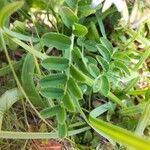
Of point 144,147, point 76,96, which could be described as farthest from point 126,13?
point 144,147

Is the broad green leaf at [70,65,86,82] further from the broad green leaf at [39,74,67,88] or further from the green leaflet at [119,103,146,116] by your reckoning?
the green leaflet at [119,103,146,116]

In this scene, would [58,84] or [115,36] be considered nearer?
[58,84]

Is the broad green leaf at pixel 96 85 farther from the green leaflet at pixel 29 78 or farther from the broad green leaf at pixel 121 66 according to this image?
the green leaflet at pixel 29 78

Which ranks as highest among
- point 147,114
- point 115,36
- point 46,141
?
point 115,36

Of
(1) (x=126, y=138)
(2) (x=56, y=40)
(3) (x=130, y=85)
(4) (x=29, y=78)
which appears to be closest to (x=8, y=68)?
(4) (x=29, y=78)

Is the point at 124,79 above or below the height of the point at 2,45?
below

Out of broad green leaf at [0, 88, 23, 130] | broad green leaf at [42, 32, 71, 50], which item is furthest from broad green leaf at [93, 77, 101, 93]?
broad green leaf at [0, 88, 23, 130]

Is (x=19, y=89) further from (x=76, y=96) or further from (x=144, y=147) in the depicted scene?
(x=144, y=147)

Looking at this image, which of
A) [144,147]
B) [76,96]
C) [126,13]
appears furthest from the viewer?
[126,13]
